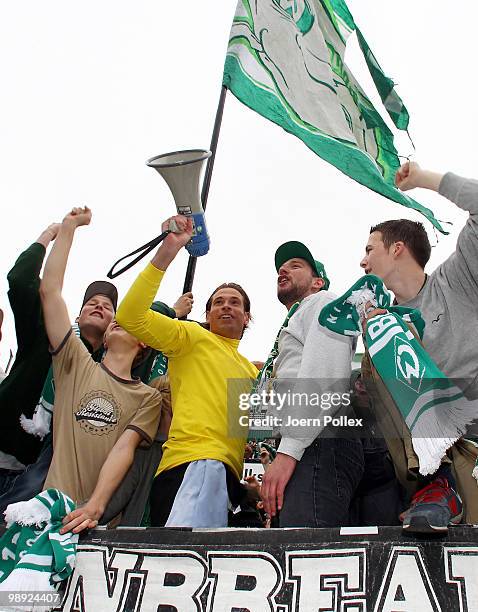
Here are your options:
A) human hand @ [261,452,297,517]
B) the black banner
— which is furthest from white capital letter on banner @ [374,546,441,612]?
human hand @ [261,452,297,517]

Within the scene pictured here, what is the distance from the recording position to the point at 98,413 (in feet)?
9.92

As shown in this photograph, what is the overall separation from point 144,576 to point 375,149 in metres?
4.21

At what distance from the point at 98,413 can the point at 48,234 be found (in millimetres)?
1026

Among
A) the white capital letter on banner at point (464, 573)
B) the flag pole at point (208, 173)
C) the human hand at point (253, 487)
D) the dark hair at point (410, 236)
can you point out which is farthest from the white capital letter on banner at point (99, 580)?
the flag pole at point (208, 173)

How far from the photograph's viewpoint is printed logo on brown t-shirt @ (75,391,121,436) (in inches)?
117

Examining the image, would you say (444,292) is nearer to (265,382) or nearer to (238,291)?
(265,382)

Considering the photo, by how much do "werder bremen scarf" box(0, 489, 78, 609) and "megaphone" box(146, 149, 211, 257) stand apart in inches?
58.0

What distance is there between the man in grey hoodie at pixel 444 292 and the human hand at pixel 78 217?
5.11 feet

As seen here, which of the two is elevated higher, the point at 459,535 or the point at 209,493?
the point at 209,493

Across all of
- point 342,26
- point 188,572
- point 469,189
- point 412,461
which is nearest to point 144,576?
point 188,572

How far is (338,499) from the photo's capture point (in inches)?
95.2

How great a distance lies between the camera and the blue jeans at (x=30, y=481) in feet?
9.43

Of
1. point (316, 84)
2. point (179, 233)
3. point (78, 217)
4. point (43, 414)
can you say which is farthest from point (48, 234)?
point (316, 84)

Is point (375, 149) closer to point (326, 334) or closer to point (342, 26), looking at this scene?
point (342, 26)
